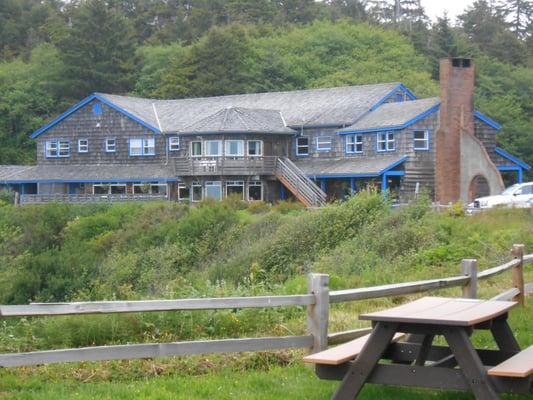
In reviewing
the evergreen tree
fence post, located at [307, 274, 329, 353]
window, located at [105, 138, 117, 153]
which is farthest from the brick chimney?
the evergreen tree

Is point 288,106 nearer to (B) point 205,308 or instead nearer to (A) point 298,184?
(A) point 298,184

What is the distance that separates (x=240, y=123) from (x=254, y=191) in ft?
12.8

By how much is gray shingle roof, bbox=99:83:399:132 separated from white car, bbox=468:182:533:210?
11629 mm

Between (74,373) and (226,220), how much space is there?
29180 mm

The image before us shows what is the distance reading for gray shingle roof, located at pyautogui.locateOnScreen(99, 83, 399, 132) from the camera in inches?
2103

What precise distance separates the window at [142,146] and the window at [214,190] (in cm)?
617

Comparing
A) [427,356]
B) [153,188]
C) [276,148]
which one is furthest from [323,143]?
[427,356]

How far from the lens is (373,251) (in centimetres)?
2594

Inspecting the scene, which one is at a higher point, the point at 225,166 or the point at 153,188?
the point at 225,166

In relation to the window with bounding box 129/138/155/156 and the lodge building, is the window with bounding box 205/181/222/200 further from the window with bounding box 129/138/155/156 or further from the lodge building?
the window with bounding box 129/138/155/156

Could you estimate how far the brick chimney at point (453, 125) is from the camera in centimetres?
4606

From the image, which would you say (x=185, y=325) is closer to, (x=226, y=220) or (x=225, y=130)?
(x=226, y=220)

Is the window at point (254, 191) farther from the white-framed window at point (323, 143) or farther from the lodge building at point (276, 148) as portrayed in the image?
the white-framed window at point (323, 143)

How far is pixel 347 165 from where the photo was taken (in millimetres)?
50000
